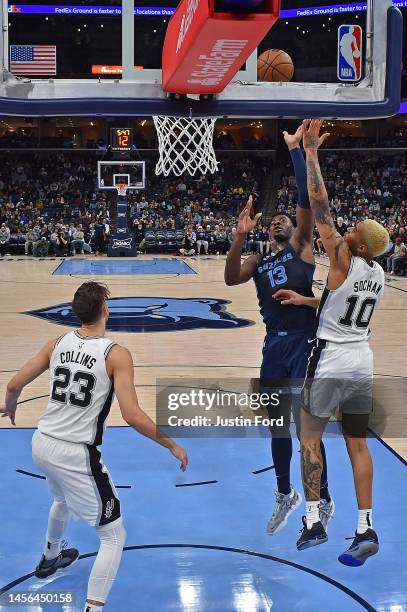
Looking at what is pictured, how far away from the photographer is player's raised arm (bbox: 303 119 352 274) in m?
4.02

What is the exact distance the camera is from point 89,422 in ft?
11.0

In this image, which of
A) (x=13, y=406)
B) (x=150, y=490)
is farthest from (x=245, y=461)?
(x=13, y=406)

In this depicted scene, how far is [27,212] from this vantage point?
3102cm

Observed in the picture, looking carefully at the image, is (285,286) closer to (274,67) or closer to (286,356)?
(286,356)

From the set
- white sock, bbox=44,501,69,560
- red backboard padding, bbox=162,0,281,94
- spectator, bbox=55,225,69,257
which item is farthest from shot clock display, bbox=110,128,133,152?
white sock, bbox=44,501,69,560

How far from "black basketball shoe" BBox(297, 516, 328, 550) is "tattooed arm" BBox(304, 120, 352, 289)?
4.08 ft

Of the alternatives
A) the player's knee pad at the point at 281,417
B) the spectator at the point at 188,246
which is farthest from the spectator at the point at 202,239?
the player's knee pad at the point at 281,417

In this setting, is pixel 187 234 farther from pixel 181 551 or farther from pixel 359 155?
pixel 181 551

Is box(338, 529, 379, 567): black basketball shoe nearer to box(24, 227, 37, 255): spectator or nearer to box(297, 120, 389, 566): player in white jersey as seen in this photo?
box(297, 120, 389, 566): player in white jersey

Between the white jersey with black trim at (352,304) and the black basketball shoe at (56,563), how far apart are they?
66.0 inches

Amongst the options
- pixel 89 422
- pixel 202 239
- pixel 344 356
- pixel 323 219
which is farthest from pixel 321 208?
pixel 202 239

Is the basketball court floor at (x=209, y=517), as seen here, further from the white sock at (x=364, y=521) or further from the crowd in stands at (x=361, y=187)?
the crowd in stands at (x=361, y=187)

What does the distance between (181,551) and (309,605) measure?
2.68ft

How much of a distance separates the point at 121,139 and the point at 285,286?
767 inches
